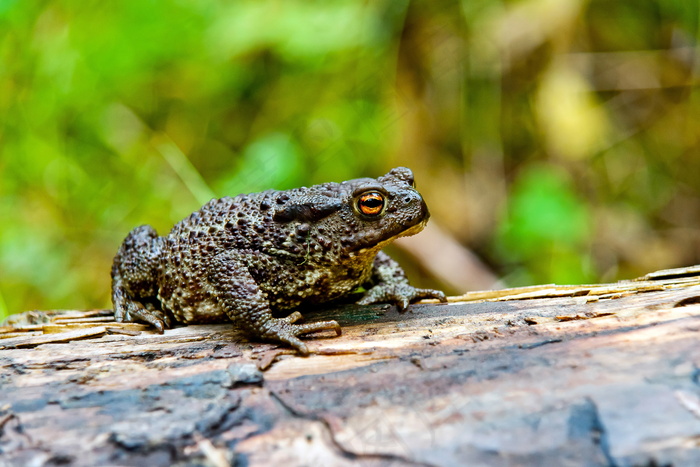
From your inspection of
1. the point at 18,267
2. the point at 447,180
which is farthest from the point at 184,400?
the point at 447,180

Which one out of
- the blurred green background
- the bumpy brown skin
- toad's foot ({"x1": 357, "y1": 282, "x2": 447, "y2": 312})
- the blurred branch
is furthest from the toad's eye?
the blurred branch

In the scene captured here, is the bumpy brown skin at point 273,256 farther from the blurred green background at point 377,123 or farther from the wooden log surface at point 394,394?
the blurred green background at point 377,123

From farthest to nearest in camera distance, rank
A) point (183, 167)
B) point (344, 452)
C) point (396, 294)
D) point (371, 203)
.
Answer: point (183, 167)
point (396, 294)
point (371, 203)
point (344, 452)

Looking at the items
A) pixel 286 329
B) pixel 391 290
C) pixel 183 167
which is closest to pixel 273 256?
pixel 286 329

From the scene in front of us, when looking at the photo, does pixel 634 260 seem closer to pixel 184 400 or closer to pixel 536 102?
pixel 536 102

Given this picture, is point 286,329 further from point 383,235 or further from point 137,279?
point 137,279

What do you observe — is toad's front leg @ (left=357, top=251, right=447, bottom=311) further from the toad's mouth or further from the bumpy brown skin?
the toad's mouth

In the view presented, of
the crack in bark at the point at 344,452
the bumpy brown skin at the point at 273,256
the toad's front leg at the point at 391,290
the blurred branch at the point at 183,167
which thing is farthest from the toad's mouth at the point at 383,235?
the blurred branch at the point at 183,167
